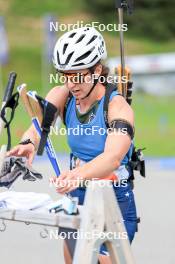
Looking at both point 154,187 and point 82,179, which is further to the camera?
point 154,187

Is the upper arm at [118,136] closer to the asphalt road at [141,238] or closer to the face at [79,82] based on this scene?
the face at [79,82]

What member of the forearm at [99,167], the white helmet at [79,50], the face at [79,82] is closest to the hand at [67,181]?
the forearm at [99,167]

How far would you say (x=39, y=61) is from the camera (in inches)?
2313

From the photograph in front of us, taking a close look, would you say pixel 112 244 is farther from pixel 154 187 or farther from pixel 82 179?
pixel 154 187

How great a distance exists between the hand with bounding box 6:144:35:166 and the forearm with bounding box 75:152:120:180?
0.57m

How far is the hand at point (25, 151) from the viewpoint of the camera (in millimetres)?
5352

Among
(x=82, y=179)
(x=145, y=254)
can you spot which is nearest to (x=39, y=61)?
(x=145, y=254)

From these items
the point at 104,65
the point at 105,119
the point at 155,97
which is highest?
the point at 155,97

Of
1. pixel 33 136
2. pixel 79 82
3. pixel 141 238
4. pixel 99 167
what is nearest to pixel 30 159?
pixel 33 136

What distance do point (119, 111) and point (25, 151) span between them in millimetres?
621

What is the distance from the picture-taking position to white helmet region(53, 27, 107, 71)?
5359 mm

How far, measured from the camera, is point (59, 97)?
227 inches

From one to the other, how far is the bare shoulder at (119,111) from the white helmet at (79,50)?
0.27 meters

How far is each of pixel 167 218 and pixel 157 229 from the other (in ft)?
1.90
